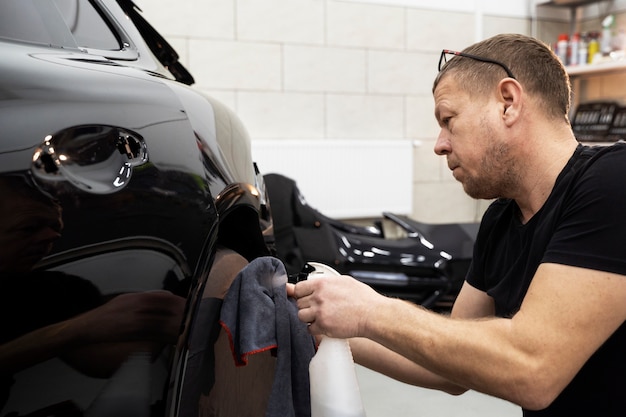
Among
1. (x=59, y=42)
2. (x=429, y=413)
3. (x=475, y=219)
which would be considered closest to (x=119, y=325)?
(x=59, y=42)

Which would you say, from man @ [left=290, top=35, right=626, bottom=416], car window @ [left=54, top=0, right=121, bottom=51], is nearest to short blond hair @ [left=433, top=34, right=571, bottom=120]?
man @ [left=290, top=35, right=626, bottom=416]

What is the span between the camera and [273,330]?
1.03 metres

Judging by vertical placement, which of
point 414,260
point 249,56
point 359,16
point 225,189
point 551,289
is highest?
point 359,16

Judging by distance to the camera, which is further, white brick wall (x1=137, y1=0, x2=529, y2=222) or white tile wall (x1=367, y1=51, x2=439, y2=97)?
white tile wall (x1=367, y1=51, x2=439, y2=97)

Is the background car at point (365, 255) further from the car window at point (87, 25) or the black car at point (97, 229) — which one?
the black car at point (97, 229)

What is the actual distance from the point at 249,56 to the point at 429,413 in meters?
2.86

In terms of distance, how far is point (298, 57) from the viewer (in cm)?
457

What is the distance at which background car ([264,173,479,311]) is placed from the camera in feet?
10.6

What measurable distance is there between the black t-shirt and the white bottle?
1.24ft

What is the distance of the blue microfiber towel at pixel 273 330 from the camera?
0.98 m

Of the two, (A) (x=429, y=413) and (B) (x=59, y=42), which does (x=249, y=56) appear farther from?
(B) (x=59, y=42)

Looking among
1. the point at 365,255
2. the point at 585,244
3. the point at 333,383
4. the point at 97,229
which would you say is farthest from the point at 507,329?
the point at 365,255

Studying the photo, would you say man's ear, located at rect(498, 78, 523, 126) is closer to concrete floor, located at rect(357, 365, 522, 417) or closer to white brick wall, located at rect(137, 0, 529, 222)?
concrete floor, located at rect(357, 365, 522, 417)

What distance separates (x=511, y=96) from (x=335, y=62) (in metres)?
3.57
